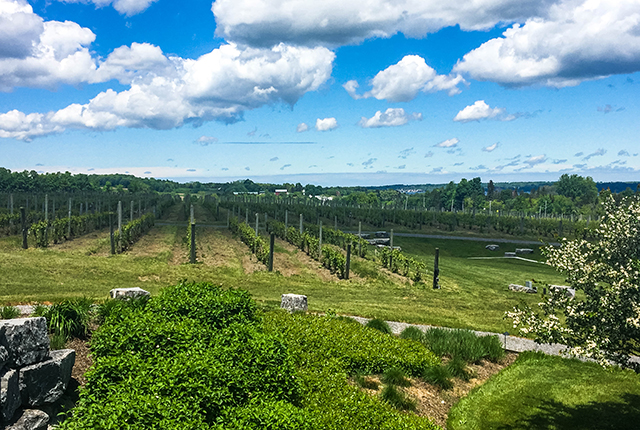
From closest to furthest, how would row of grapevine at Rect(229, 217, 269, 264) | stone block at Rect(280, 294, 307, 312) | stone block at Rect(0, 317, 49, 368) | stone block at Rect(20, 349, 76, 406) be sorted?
stone block at Rect(0, 317, 49, 368), stone block at Rect(20, 349, 76, 406), stone block at Rect(280, 294, 307, 312), row of grapevine at Rect(229, 217, 269, 264)

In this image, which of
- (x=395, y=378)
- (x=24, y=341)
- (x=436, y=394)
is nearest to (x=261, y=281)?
(x=395, y=378)

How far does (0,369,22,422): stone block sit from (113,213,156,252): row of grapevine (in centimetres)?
3158

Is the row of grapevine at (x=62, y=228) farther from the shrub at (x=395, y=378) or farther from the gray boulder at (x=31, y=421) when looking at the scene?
the shrub at (x=395, y=378)

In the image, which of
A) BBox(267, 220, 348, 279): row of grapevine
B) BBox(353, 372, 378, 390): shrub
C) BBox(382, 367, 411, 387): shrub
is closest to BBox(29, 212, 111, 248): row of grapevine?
BBox(267, 220, 348, 279): row of grapevine

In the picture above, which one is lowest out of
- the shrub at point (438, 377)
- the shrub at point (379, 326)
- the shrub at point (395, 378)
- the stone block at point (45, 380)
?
the shrub at point (438, 377)

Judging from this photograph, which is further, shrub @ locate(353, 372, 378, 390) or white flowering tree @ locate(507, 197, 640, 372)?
shrub @ locate(353, 372, 378, 390)

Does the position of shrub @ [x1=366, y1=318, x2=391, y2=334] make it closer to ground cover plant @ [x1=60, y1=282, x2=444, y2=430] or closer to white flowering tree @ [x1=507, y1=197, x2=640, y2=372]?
ground cover plant @ [x1=60, y1=282, x2=444, y2=430]

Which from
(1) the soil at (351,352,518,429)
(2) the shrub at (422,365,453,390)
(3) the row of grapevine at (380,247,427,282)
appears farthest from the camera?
(3) the row of grapevine at (380,247,427,282)

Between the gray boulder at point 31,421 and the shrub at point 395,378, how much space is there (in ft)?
22.9

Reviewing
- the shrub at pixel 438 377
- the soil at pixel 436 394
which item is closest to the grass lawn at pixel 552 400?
the soil at pixel 436 394

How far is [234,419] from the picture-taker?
657cm

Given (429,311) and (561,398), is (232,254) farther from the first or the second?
(561,398)

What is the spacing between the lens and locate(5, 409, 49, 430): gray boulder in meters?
7.65

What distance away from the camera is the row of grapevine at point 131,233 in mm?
38981
